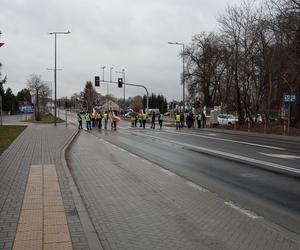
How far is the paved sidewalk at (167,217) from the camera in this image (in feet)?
19.5

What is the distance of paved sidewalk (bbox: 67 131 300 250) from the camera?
595 cm

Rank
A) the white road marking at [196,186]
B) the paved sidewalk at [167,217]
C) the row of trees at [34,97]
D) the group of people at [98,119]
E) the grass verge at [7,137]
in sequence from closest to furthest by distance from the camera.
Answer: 1. the paved sidewalk at [167,217]
2. the white road marking at [196,186]
3. the grass verge at [7,137]
4. the group of people at [98,119]
5. the row of trees at [34,97]

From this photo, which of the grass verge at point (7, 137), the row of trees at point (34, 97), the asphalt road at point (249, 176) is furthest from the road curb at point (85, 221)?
the row of trees at point (34, 97)

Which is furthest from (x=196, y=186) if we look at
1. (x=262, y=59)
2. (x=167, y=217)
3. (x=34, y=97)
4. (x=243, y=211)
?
(x=34, y=97)

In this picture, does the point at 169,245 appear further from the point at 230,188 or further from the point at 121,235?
the point at 230,188

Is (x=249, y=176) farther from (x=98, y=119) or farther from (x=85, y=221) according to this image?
(x=98, y=119)

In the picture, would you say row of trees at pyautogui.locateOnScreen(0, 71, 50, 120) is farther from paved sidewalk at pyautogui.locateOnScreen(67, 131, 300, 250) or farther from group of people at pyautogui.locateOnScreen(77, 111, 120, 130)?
paved sidewalk at pyautogui.locateOnScreen(67, 131, 300, 250)

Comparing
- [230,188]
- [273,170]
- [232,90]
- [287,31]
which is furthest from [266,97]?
[230,188]

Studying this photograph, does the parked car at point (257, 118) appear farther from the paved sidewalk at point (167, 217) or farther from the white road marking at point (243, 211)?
the white road marking at point (243, 211)

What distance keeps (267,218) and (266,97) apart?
35.1m

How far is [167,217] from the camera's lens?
24.0ft

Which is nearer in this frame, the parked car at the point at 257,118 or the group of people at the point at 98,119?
the group of people at the point at 98,119

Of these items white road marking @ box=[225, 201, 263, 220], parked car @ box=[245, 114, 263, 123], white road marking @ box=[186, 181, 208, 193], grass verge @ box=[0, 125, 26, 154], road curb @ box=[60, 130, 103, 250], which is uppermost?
parked car @ box=[245, 114, 263, 123]

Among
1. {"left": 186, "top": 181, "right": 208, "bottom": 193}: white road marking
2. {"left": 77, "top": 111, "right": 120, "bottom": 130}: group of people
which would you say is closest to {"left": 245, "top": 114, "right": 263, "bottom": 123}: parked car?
{"left": 77, "top": 111, "right": 120, "bottom": 130}: group of people
